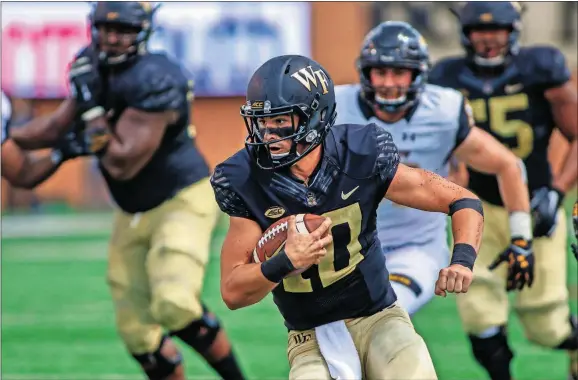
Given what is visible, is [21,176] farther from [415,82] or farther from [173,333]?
[415,82]

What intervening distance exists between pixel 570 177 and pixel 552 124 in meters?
0.30

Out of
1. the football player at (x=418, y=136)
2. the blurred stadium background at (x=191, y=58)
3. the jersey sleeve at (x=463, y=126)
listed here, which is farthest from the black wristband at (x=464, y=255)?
the blurred stadium background at (x=191, y=58)

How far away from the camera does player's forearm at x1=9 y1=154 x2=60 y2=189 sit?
6430 millimetres

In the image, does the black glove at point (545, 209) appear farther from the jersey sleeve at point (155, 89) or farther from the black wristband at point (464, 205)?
the black wristband at point (464, 205)

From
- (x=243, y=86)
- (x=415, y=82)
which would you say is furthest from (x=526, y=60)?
(x=243, y=86)

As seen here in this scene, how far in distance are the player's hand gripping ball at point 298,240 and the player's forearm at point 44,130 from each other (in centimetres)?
272

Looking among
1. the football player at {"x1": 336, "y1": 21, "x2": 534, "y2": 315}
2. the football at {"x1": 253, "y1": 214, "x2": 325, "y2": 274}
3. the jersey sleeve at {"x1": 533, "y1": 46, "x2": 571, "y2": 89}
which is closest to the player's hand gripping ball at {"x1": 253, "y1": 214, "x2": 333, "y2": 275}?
the football at {"x1": 253, "y1": 214, "x2": 325, "y2": 274}

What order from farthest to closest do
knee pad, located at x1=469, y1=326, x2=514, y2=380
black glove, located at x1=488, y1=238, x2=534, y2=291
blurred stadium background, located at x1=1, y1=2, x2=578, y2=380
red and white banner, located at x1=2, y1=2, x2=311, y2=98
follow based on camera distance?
red and white banner, located at x1=2, y1=2, x2=311, y2=98
blurred stadium background, located at x1=1, y1=2, x2=578, y2=380
knee pad, located at x1=469, y1=326, x2=514, y2=380
black glove, located at x1=488, y1=238, x2=534, y2=291

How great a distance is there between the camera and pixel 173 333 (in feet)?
21.2

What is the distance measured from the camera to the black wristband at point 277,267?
155 inches

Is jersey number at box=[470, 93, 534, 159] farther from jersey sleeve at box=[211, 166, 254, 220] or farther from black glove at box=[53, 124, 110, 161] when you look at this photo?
jersey sleeve at box=[211, 166, 254, 220]

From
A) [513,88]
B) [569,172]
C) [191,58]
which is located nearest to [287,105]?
[513,88]

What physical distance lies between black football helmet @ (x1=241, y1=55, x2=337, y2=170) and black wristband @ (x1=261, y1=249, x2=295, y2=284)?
0.38 meters

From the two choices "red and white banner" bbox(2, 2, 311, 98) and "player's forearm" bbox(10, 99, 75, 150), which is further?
"red and white banner" bbox(2, 2, 311, 98)
